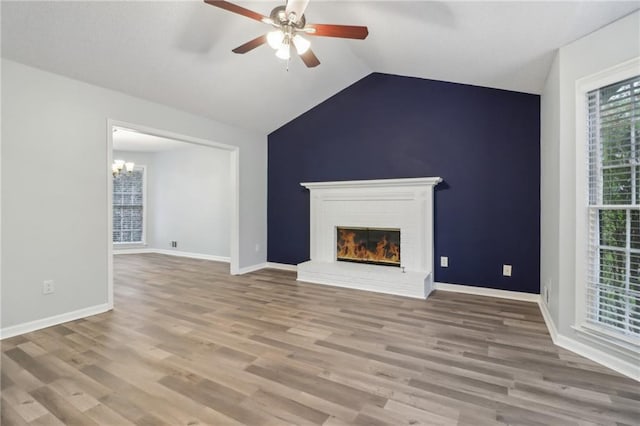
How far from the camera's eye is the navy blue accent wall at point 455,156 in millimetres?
3719

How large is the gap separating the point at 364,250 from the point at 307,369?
277 cm

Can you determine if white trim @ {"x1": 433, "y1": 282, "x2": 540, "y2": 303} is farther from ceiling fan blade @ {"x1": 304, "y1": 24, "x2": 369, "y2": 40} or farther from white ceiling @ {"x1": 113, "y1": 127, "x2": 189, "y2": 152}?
white ceiling @ {"x1": 113, "y1": 127, "x2": 189, "y2": 152}

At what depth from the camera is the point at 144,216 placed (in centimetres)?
759

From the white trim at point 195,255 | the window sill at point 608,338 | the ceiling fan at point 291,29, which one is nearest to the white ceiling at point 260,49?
the ceiling fan at point 291,29

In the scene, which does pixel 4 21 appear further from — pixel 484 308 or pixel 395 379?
pixel 484 308

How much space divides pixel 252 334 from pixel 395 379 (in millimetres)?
1310

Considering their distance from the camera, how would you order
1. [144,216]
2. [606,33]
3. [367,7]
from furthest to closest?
[144,216] → [367,7] → [606,33]

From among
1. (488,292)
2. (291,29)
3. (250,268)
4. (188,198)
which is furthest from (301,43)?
(188,198)

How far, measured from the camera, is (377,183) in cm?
440

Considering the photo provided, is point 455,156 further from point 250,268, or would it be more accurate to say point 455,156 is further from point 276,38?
point 250,268

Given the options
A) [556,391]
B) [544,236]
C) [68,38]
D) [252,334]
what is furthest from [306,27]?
[544,236]

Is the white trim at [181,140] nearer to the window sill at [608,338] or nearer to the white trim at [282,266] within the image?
the white trim at [282,266]

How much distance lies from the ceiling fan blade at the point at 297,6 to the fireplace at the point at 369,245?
3.08m

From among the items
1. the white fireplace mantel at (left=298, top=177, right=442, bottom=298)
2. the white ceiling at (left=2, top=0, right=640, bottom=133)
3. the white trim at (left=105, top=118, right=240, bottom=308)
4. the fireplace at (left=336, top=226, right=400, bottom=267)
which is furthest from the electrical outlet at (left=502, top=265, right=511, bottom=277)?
the white trim at (left=105, top=118, right=240, bottom=308)
